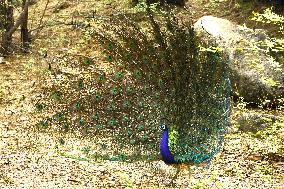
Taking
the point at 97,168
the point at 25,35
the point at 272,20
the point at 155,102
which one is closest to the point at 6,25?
the point at 25,35

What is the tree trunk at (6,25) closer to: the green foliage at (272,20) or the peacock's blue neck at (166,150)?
the peacock's blue neck at (166,150)

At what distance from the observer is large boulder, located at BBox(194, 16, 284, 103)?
9.12m

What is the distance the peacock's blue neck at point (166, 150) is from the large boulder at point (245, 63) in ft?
9.38

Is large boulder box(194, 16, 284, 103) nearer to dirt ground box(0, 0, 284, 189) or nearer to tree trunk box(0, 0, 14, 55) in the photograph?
dirt ground box(0, 0, 284, 189)

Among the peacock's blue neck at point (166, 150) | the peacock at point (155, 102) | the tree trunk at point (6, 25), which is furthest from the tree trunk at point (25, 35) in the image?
the peacock's blue neck at point (166, 150)

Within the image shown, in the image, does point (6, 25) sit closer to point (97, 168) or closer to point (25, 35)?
point (25, 35)

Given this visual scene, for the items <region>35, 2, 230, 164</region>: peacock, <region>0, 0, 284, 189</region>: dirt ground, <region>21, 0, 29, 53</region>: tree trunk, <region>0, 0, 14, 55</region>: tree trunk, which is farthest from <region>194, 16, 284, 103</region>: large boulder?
<region>0, 0, 14, 55</region>: tree trunk

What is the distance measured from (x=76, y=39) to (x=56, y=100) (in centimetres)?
462

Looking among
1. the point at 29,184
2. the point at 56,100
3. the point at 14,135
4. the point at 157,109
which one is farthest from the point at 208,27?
the point at 29,184

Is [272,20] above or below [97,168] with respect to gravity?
above

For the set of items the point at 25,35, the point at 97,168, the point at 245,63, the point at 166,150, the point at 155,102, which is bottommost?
the point at 25,35

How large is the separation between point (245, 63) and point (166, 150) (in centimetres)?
366

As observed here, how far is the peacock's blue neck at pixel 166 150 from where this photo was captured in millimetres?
6719

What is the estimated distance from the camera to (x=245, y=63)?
31.2 feet
